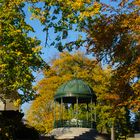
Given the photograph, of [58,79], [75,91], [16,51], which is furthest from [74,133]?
[58,79]

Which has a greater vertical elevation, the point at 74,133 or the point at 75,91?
the point at 75,91

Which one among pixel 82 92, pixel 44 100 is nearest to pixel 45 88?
pixel 44 100

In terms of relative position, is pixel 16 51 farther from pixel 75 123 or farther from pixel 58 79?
pixel 58 79

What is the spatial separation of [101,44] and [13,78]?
539 cm

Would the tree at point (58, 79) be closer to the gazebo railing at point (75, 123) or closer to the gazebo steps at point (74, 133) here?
the gazebo railing at point (75, 123)

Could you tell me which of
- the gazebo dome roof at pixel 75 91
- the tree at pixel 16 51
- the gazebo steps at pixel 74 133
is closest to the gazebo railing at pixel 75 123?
the gazebo steps at pixel 74 133

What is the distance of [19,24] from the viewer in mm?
24641

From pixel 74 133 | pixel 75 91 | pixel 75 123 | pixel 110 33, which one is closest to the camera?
pixel 110 33

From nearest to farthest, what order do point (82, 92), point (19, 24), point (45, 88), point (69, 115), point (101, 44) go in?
1. point (101, 44)
2. point (19, 24)
3. point (82, 92)
4. point (69, 115)
5. point (45, 88)

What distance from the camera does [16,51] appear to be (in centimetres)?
2427

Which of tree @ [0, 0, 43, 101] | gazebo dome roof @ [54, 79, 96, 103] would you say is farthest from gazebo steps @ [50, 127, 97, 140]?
tree @ [0, 0, 43, 101]

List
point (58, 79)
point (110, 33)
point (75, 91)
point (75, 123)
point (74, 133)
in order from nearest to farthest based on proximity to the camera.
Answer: point (110, 33) → point (74, 133) → point (75, 91) → point (75, 123) → point (58, 79)

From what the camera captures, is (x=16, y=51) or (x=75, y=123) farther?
(x=75, y=123)

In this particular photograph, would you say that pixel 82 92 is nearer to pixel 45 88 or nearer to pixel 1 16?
pixel 1 16
